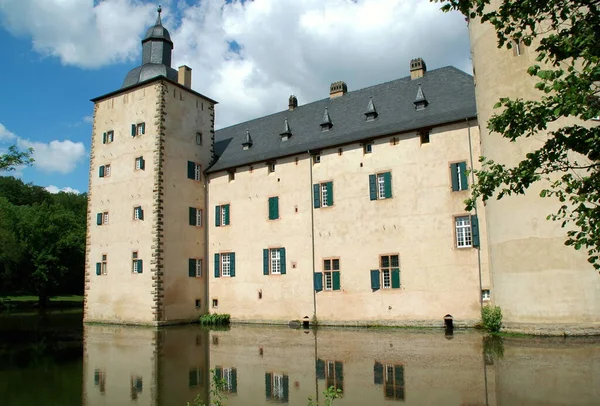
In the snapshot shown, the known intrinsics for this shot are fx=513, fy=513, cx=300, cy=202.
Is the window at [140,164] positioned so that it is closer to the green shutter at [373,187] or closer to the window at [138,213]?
the window at [138,213]

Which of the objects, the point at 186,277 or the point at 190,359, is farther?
the point at 186,277

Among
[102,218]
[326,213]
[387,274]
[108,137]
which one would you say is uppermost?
[108,137]

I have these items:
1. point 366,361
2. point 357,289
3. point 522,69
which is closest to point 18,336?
point 357,289

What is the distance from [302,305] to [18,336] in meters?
11.8

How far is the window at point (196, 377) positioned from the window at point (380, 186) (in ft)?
39.6

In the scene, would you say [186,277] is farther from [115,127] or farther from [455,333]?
[455,333]

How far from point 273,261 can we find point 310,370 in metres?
13.3

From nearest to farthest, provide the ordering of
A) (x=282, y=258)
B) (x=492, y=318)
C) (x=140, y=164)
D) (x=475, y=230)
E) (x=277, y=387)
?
(x=277, y=387)
(x=492, y=318)
(x=475, y=230)
(x=282, y=258)
(x=140, y=164)

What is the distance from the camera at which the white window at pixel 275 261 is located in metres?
24.3

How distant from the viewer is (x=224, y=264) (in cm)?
2653

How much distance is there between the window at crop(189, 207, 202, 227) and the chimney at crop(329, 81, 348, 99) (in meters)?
9.55

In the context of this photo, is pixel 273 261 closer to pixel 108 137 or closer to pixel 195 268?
pixel 195 268

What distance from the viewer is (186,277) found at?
2606 centimetres

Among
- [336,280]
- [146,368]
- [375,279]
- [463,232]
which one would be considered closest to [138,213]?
[336,280]
